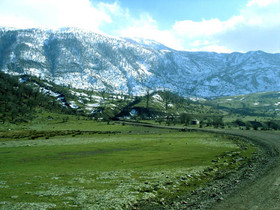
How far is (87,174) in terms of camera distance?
38.4 metres

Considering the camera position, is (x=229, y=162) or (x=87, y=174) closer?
(x=87, y=174)

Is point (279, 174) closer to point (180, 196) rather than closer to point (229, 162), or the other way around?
point (229, 162)

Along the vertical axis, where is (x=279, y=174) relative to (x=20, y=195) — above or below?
above

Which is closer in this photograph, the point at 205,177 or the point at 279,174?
the point at 279,174

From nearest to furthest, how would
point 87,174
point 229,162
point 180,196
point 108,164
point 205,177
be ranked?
→ 1. point 180,196
2. point 205,177
3. point 87,174
4. point 229,162
5. point 108,164

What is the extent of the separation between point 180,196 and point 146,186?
5.59 meters

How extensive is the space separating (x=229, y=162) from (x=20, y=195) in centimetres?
3951

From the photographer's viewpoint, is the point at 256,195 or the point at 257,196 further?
the point at 256,195

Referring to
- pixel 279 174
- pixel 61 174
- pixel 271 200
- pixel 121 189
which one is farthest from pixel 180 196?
pixel 61 174

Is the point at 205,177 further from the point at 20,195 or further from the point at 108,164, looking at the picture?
the point at 20,195

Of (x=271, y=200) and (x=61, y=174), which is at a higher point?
(x=271, y=200)

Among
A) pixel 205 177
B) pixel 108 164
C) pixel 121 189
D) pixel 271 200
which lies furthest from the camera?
pixel 108 164

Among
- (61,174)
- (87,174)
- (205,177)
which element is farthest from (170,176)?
(61,174)

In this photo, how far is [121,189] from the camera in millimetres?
29141
